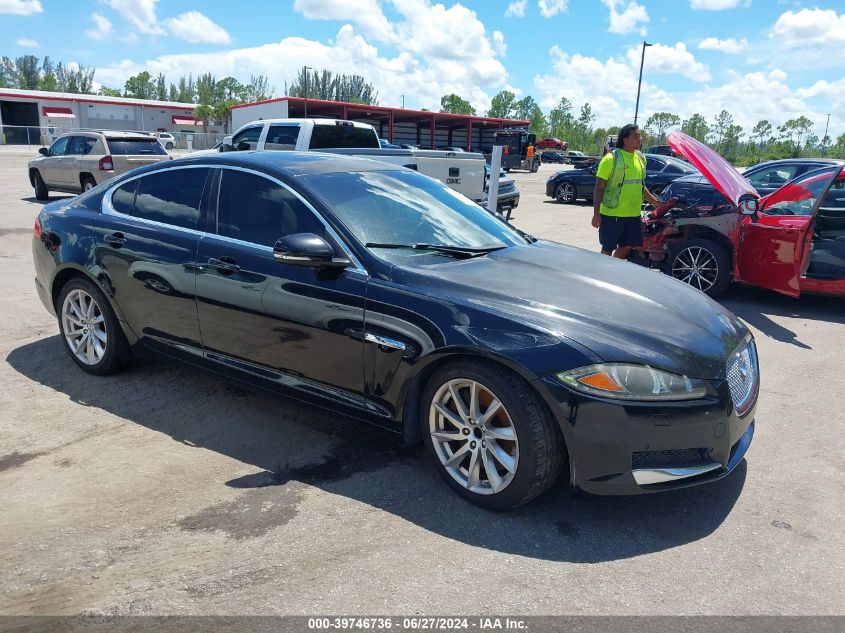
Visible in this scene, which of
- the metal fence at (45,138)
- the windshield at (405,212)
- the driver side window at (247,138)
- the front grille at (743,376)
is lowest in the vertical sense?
the front grille at (743,376)

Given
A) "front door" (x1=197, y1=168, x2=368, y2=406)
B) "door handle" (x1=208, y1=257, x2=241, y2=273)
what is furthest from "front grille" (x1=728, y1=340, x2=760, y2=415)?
"door handle" (x1=208, y1=257, x2=241, y2=273)

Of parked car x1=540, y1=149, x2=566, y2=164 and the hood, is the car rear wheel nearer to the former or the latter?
the hood

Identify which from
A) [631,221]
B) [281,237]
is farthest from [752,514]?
[631,221]

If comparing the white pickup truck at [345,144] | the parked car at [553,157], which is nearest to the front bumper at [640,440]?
the white pickup truck at [345,144]

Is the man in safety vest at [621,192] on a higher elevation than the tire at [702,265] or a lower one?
higher

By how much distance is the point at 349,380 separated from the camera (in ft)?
11.3

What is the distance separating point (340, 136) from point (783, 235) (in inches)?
300

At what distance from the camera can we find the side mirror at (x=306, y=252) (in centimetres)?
334

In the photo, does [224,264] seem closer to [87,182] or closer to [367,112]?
[87,182]

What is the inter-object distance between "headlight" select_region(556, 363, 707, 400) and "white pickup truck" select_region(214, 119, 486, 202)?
7.73 metres

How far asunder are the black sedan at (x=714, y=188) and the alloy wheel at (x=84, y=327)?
20.9ft

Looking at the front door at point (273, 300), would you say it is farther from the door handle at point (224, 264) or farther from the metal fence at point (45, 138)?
the metal fence at point (45, 138)

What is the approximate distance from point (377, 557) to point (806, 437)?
2876 mm

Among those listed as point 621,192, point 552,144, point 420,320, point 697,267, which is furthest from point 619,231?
point 552,144
